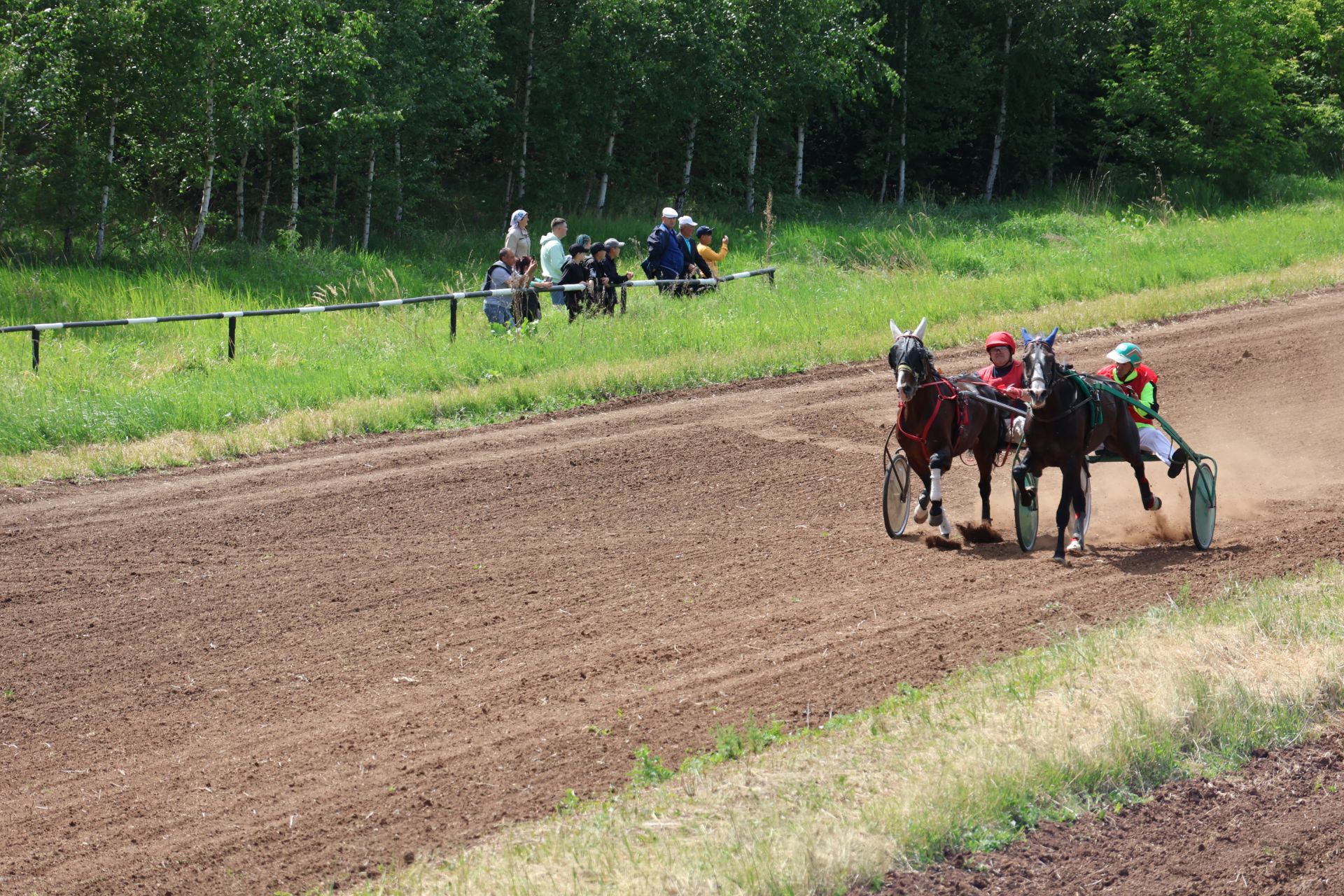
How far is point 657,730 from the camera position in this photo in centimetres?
712

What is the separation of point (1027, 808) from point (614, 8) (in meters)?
23.8

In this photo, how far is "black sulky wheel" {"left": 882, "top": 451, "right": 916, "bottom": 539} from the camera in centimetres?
1051

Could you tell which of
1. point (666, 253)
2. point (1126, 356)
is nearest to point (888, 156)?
point (666, 253)

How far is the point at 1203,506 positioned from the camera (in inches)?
404

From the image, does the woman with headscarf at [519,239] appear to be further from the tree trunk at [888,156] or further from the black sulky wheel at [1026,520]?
the tree trunk at [888,156]

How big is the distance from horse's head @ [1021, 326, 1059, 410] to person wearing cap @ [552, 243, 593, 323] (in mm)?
9094

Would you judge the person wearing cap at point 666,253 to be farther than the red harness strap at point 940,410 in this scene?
Yes

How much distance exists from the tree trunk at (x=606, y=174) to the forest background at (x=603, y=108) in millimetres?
87

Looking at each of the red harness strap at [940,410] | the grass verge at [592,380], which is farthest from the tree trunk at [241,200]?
the red harness strap at [940,410]

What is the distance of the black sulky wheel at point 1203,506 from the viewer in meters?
10.2

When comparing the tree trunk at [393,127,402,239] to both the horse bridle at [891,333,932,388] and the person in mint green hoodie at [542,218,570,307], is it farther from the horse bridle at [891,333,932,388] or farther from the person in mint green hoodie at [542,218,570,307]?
the horse bridle at [891,333,932,388]

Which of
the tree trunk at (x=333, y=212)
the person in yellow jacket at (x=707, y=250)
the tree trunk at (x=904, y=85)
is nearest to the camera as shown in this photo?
the person in yellow jacket at (x=707, y=250)

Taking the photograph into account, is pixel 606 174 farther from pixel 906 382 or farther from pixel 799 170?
pixel 906 382

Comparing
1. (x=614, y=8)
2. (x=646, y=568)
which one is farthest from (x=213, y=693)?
(x=614, y=8)
